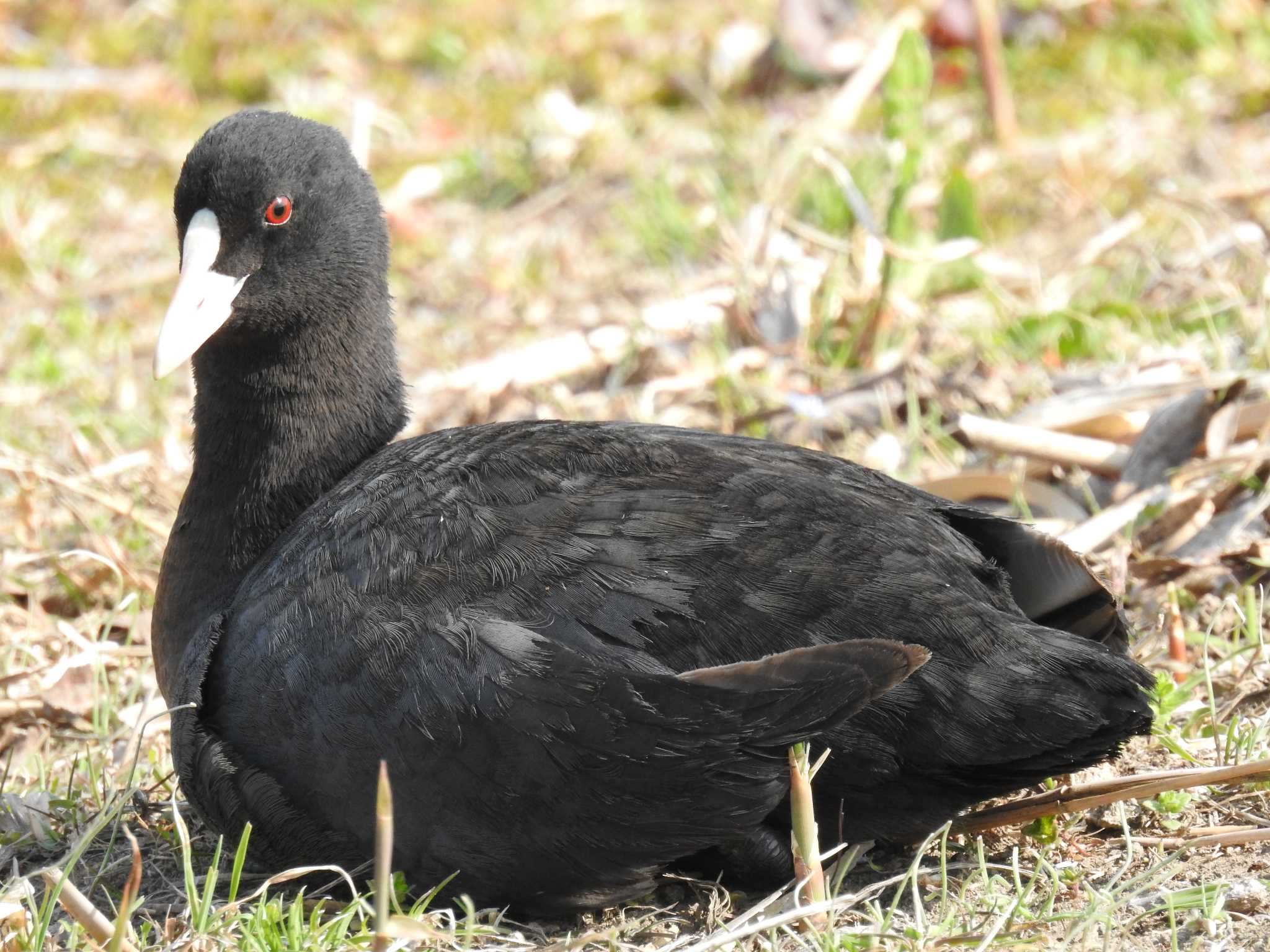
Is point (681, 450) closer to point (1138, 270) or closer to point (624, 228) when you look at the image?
point (1138, 270)

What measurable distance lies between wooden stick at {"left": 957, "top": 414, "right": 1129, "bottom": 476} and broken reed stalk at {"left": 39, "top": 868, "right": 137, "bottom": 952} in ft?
7.42

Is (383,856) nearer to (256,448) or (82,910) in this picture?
(82,910)

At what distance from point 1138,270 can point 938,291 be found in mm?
658

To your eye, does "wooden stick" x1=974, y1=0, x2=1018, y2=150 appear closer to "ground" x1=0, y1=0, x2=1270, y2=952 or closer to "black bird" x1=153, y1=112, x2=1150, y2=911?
"ground" x1=0, y1=0, x2=1270, y2=952

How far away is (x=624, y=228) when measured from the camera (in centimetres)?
634

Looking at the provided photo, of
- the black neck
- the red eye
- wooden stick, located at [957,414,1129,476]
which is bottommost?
wooden stick, located at [957,414,1129,476]

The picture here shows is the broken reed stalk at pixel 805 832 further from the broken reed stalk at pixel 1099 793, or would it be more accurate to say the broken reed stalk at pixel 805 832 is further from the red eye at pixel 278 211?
the red eye at pixel 278 211

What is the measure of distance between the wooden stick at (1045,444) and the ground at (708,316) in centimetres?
2

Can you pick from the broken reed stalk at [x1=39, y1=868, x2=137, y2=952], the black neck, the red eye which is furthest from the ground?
the red eye

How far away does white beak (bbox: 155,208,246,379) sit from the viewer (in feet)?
9.50

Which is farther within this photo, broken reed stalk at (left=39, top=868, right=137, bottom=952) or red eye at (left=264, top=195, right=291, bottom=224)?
red eye at (left=264, top=195, right=291, bottom=224)

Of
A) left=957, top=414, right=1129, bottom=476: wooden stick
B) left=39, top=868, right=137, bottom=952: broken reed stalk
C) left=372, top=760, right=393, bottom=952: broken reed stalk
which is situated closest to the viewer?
left=372, top=760, right=393, bottom=952: broken reed stalk

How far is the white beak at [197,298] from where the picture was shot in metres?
2.89

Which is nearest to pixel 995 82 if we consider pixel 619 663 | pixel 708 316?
pixel 708 316
